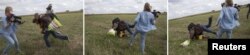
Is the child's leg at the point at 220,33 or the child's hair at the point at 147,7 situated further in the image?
the child's hair at the point at 147,7

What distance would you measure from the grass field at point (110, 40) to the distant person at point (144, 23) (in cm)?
7

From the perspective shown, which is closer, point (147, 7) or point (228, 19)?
point (228, 19)

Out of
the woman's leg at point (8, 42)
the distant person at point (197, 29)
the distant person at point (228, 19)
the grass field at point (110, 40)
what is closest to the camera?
the distant person at point (228, 19)

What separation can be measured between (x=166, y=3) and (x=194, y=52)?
0.90m

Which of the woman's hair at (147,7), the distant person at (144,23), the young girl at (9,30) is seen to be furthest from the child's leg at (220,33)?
the young girl at (9,30)

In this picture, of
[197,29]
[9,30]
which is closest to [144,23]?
[197,29]

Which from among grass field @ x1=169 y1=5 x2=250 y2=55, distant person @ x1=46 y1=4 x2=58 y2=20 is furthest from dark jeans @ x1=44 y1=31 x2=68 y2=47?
grass field @ x1=169 y1=5 x2=250 y2=55

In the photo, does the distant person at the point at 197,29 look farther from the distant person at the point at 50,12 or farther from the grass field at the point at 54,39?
the distant person at the point at 50,12

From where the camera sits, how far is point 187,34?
6293 millimetres

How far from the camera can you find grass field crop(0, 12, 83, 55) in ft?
21.3

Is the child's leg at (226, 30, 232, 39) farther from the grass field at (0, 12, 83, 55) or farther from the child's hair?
the grass field at (0, 12, 83, 55)

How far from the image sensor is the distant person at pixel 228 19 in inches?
239

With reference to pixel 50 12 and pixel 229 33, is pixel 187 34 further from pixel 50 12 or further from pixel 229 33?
pixel 50 12

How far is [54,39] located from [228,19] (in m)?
2.83
